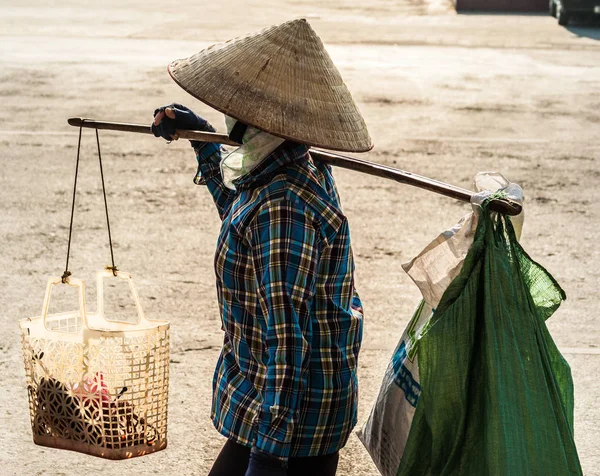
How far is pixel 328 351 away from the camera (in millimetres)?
2545

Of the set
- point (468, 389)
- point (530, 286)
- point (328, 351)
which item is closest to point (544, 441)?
point (468, 389)

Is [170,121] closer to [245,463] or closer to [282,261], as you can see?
[282,261]

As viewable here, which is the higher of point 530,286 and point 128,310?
point 530,286

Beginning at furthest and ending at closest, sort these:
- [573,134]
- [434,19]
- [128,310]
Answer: [434,19], [573,134], [128,310]

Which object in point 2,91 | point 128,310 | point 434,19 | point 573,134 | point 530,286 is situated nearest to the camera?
point 530,286

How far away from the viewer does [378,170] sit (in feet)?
9.11

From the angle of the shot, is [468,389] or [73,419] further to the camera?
[73,419]

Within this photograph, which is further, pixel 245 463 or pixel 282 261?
pixel 245 463

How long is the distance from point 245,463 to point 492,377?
70cm

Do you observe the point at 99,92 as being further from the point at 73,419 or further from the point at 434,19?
the point at 434,19

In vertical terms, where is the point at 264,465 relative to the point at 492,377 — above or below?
below

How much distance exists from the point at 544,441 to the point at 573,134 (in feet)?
28.0

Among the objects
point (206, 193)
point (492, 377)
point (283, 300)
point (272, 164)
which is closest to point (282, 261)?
point (283, 300)

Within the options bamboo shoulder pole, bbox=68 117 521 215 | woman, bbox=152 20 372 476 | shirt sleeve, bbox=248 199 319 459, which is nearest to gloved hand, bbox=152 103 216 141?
bamboo shoulder pole, bbox=68 117 521 215
